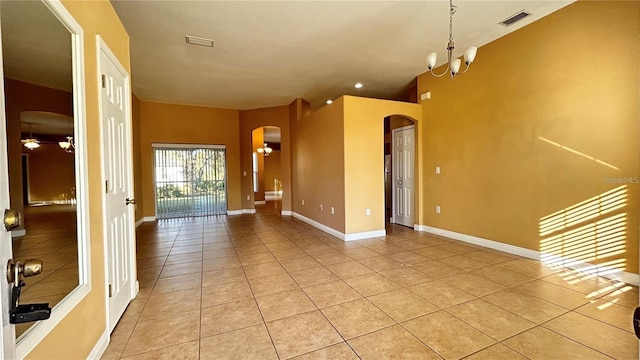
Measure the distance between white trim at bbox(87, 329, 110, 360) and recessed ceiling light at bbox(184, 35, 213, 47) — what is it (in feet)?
11.7

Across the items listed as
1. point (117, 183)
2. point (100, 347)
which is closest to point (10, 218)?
point (100, 347)

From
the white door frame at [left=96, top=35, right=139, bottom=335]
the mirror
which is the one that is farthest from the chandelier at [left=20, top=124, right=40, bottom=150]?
the white door frame at [left=96, top=35, right=139, bottom=335]

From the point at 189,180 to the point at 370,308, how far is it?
6786mm

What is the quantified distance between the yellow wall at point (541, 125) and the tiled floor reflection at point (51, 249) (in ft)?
15.7

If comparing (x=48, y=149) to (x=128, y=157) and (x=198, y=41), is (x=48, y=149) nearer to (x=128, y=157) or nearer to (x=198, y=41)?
(x=128, y=157)

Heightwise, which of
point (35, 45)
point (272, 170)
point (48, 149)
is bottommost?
point (48, 149)

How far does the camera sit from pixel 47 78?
5.09 feet

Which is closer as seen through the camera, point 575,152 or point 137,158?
point 575,152

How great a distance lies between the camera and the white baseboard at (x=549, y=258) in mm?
2826

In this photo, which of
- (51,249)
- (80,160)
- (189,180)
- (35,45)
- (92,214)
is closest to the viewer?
(35,45)

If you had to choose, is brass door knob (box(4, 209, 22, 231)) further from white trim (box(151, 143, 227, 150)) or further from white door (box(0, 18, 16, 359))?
white trim (box(151, 143, 227, 150))

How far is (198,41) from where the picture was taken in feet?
12.4

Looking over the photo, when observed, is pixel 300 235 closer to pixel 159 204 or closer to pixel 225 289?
pixel 225 289

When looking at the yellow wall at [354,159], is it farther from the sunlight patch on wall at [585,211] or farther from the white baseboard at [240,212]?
the white baseboard at [240,212]
